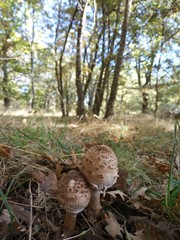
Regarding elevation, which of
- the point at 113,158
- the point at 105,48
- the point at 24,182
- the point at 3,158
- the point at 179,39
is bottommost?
the point at 24,182

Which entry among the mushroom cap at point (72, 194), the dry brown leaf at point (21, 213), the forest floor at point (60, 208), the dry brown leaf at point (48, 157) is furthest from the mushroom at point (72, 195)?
the dry brown leaf at point (48, 157)

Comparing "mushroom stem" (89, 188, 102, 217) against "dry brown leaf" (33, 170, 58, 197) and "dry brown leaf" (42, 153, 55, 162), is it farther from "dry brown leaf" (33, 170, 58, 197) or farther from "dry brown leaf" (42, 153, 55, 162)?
"dry brown leaf" (42, 153, 55, 162)

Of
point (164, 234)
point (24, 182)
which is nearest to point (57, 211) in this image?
point (24, 182)

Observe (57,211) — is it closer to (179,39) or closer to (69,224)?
(69,224)

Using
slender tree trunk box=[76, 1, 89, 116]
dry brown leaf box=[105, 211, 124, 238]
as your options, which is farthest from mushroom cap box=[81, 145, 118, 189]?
slender tree trunk box=[76, 1, 89, 116]

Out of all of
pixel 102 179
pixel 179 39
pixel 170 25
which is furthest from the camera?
pixel 179 39

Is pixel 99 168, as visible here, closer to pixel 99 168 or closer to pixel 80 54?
pixel 99 168

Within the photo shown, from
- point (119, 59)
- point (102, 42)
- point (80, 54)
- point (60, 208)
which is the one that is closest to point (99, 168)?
point (60, 208)
